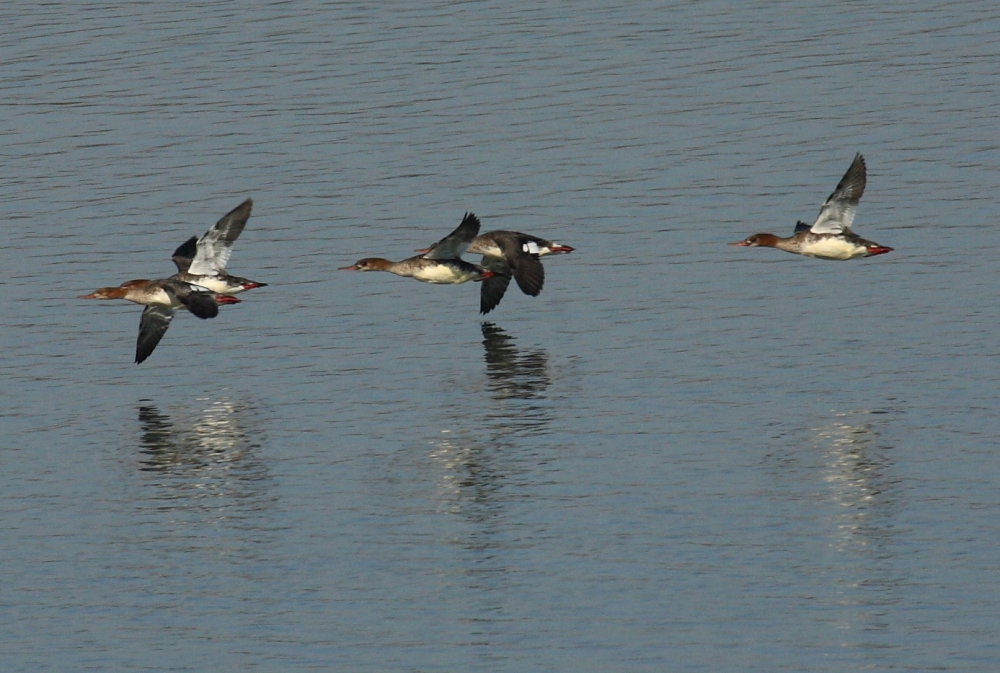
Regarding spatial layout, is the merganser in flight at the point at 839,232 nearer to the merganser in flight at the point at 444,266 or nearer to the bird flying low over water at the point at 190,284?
the merganser in flight at the point at 444,266

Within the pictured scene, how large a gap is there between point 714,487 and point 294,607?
7.01 m

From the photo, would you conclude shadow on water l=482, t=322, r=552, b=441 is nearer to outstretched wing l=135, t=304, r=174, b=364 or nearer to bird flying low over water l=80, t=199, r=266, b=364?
A: bird flying low over water l=80, t=199, r=266, b=364

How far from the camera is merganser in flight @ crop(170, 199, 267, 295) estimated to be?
37.1 metres

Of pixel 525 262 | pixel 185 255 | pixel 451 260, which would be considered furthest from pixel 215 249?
pixel 525 262

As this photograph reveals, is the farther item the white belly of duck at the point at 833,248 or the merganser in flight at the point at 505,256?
the merganser in flight at the point at 505,256

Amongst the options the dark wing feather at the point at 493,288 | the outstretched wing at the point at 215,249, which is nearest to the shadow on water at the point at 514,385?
the dark wing feather at the point at 493,288

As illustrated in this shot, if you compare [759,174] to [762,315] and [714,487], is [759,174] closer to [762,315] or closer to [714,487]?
[762,315]

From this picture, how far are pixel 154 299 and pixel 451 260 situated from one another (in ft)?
18.6

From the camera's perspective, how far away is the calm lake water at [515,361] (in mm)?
24234

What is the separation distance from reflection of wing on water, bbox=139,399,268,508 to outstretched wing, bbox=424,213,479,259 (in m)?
5.37

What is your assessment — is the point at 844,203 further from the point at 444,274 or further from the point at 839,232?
the point at 444,274

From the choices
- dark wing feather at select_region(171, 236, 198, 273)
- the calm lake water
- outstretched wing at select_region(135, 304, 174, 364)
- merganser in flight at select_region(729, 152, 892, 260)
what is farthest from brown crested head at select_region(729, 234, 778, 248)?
outstretched wing at select_region(135, 304, 174, 364)

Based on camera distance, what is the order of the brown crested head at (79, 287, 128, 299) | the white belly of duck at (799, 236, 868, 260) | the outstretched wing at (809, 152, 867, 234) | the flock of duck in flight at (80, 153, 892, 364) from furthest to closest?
the brown crested head at (79, 287, 128, 299) → the white belly of duck at (799, 236, 868, 260) → the flock of duck in flight at (80, 153, 892, 364) → the outstretched wing at (809, 152, 867, 234)

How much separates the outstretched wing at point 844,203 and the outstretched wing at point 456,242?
21.0ft
